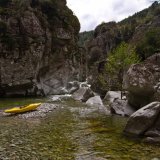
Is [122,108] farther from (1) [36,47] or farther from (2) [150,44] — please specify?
(2) [150,44]

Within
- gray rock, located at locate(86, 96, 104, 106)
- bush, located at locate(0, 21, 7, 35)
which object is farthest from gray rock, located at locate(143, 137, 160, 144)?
bush, located at locate(0, 21, 7, 35)

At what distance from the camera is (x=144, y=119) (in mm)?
23438

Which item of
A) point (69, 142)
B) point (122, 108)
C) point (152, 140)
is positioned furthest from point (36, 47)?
point (152, 140)

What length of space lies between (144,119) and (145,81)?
8.88 metres

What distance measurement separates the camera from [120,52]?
5509cm

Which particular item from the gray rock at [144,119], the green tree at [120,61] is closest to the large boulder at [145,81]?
the gray rock at [144,119]

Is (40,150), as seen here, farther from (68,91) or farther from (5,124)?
(68,91)

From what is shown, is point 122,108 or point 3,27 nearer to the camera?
point 122,108

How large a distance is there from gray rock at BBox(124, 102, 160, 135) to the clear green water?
120 centimetres

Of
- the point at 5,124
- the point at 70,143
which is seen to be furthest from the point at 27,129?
the point at 70,143

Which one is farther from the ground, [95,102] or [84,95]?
[84,95]

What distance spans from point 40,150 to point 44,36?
197 ft

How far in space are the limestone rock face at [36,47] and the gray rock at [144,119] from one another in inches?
1903

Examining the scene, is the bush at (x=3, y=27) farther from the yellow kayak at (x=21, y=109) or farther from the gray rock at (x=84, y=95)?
the yellow kayak at (x=21, y=109)
